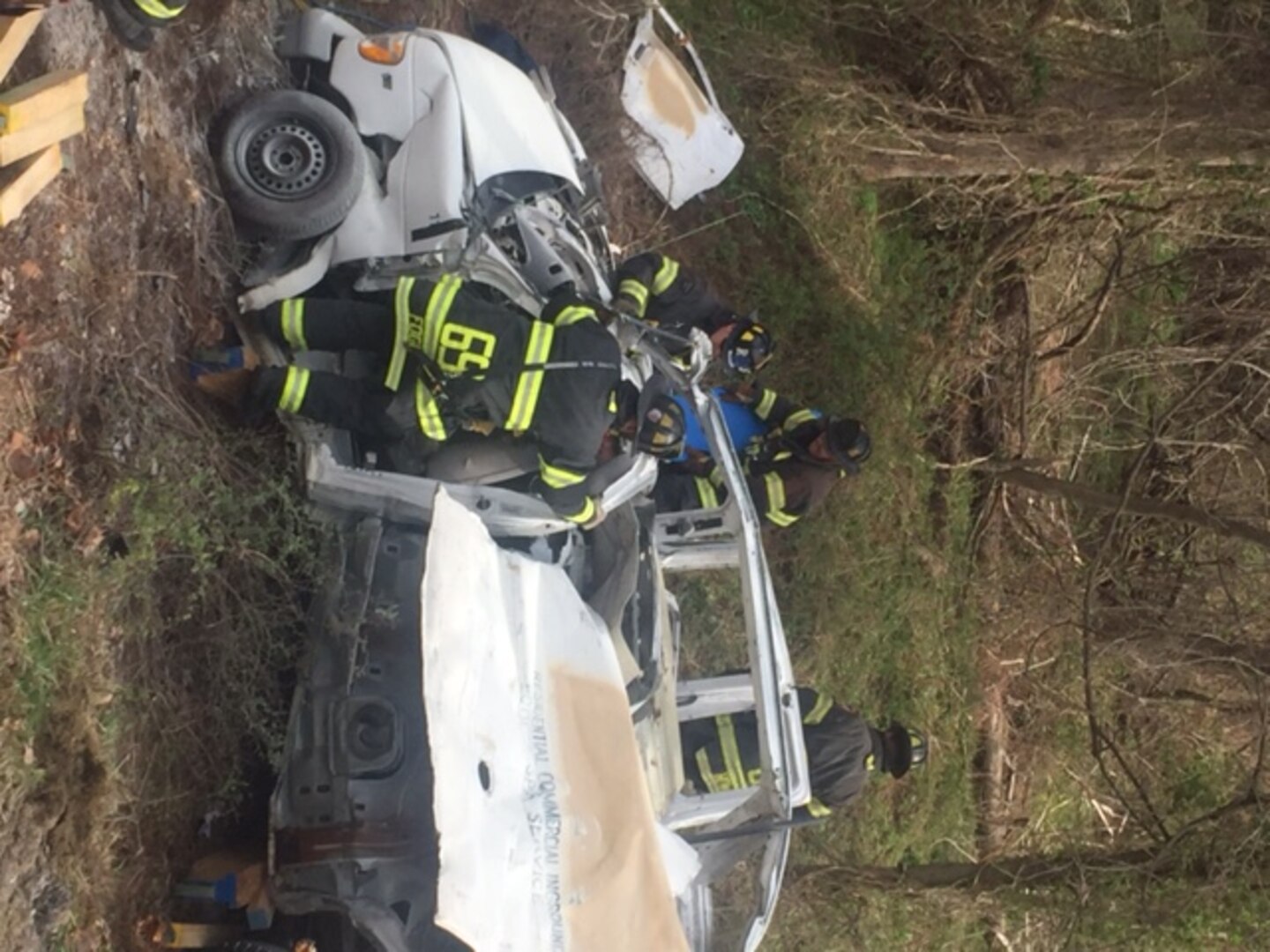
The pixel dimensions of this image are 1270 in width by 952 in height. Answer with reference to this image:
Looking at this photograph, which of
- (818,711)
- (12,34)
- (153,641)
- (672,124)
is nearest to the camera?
(12,34)

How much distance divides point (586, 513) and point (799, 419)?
2242 mm

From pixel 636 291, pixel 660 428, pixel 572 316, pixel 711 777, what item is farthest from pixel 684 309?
pixel 711 777

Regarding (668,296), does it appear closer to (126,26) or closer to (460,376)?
(460,376)

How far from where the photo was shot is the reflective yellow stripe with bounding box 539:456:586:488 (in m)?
4.18

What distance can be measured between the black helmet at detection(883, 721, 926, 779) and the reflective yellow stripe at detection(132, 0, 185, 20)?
15.5 ft

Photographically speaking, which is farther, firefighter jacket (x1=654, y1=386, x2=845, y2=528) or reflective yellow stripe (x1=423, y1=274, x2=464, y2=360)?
firefighter jacket (x1=654, y1=386, x2=845, y2=528)

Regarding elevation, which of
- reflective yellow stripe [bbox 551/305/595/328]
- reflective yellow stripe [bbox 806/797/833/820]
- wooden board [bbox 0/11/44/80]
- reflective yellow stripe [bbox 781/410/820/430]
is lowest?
reflective yellow stripe [bbox 806/797/833/820]

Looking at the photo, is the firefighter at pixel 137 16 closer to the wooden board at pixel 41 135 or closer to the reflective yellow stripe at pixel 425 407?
the wooden board at pixel 41 135

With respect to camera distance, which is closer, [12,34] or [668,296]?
[12,34]

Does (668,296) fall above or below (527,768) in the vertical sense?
above

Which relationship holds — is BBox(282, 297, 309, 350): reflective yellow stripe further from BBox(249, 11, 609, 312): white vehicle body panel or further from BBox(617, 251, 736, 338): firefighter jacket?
BBox(617, 251, 736, 338): firefighter jacket

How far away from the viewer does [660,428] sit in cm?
439

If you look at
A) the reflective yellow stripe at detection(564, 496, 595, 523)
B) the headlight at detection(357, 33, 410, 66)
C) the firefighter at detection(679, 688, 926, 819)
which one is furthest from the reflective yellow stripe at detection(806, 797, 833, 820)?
the headlight at detection(357, 33, 410, 66)

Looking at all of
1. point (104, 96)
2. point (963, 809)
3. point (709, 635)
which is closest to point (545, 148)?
point (104, 96)
